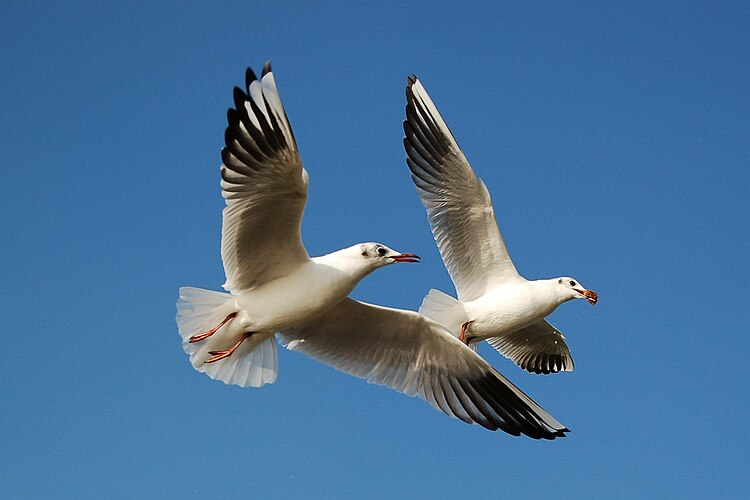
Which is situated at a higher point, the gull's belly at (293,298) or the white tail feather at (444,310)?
the white tail feather at (444,310)

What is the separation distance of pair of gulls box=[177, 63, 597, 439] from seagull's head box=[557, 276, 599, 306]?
0.74 feet

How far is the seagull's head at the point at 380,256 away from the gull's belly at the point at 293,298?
199mm

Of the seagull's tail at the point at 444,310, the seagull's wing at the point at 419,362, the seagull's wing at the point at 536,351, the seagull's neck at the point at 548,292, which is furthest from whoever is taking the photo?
the seagull's wing at the point at 536,351

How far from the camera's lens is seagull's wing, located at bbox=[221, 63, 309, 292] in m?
6.35

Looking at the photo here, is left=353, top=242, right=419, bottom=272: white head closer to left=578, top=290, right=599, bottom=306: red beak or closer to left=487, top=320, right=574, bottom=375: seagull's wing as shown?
left=578, top=290, right=599, bottom=306: red beak

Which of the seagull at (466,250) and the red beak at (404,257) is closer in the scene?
the red beak at (404,257)

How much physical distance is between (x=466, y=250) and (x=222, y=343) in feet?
10.2

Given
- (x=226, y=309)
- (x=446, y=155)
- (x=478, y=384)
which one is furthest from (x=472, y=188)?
(x=226, y=309)

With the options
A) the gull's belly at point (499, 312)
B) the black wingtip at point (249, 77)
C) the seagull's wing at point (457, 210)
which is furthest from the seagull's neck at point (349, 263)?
the seagull's wing at point (457, 210)

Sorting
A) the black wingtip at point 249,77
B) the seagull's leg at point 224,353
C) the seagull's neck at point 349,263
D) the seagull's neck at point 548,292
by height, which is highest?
the black wingtip at point 249,77

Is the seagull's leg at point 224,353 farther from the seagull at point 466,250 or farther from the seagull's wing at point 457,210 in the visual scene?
the seagull's wing at point 457,210

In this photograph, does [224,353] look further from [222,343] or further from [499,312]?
[499,312]

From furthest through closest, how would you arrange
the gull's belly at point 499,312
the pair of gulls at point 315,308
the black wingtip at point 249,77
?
1. the gull's belly at point 499,312
2. the pair of gulls at point 315,308
3. the black wingtip at point 249,77

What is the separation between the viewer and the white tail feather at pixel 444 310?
922cm
